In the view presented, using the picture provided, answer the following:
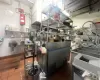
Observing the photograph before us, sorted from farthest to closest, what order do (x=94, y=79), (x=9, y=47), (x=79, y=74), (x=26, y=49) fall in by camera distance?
(x=9, y=47) → (x=26, y=49) → (x=79, y=74) → (x=94, y=79)

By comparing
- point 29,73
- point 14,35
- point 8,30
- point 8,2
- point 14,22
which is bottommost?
point 29,73

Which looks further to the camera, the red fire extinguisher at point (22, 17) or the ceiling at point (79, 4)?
the red fire extinguisher at point (22, 17)

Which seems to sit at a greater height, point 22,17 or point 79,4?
point 22,17

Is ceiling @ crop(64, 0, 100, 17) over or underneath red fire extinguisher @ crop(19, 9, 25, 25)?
underneath

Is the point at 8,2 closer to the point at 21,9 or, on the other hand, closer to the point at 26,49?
the point at 21,9

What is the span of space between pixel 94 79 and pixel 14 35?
3369 millimetres

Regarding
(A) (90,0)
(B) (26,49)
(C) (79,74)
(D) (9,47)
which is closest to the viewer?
(C) (79,74)

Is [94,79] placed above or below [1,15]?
below

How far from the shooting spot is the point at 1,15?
108 inches

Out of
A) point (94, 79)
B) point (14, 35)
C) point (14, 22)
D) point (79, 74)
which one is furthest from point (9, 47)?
point (94, 79)

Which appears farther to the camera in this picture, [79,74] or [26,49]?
[26,49]

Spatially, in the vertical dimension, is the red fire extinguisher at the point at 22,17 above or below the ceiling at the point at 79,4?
above

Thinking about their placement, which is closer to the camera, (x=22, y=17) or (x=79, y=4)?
(x=79, y=4)

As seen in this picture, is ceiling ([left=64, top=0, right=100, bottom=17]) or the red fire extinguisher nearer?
ceiling ([left=64, top=0, right=100, bottom=17])
